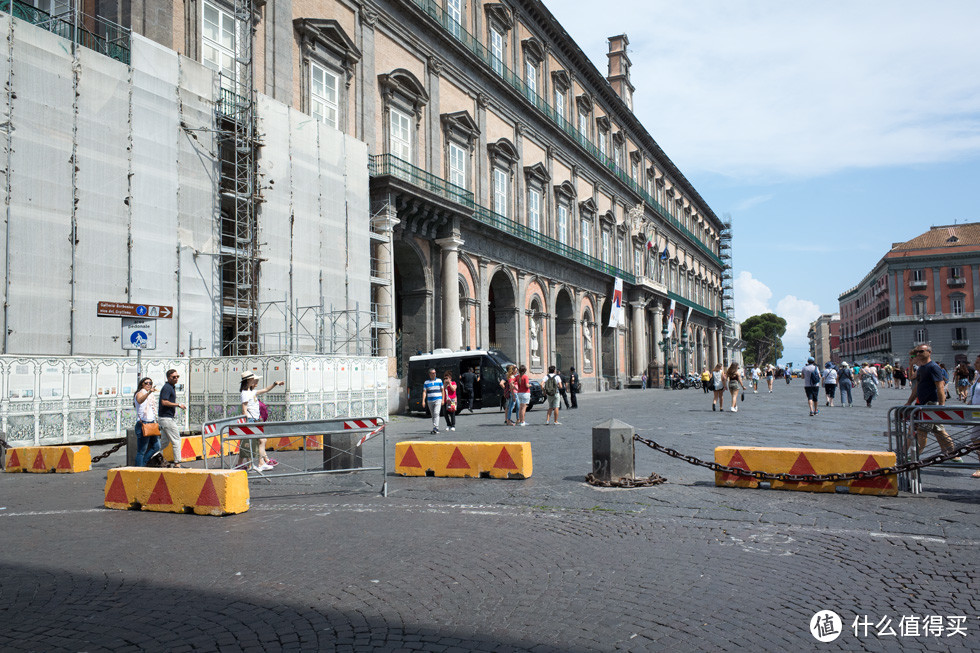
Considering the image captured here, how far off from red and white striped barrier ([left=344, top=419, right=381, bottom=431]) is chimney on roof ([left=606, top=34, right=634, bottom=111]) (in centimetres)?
5622

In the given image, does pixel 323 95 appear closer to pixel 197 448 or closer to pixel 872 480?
pixel 197 448

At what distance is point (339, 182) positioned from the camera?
2127 cm

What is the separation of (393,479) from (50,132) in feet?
34.5

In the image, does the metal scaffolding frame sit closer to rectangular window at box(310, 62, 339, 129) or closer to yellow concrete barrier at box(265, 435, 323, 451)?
rectangular window at box(310, 62, 339, 129)

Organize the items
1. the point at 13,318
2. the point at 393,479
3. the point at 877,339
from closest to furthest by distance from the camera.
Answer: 1. the point at 393,479
2. the point at 13,318
3. the point at 877,339

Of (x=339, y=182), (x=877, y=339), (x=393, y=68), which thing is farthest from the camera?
(x=877, y=339)

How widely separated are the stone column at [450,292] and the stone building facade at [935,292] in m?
67.4

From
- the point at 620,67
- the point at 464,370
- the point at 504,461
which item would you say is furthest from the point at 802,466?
the point at 620,67

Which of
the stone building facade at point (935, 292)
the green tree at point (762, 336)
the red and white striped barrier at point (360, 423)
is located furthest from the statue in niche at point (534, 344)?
the green tree at point (762, 336)

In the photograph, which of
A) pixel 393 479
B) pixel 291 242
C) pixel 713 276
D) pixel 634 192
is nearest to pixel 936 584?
pixel 393 479

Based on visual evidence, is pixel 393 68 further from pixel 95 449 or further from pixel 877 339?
pixel 877 339

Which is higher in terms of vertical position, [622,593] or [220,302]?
[220,302]

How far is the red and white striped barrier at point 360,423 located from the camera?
8680mm

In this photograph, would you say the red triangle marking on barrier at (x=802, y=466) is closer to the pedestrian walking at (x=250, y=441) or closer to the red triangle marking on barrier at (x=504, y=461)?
the red triangle marking on barrier at (x=504, y=461)
